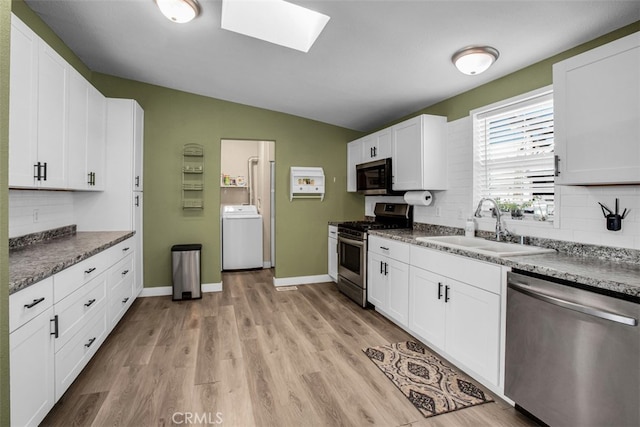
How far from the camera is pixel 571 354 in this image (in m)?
1.58

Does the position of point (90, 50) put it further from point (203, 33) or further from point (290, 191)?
point (290, 191)

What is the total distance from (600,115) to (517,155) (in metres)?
0.96

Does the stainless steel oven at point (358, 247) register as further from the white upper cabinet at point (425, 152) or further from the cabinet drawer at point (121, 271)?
the cabinet drawer at point (121, 271)

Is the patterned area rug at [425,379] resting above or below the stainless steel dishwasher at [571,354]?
below

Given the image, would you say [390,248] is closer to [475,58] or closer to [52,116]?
[475,58]

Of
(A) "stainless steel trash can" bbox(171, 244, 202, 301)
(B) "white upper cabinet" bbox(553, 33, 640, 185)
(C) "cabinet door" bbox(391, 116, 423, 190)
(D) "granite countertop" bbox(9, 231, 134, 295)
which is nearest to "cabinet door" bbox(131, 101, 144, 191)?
(D) "granite countertop" bbox(9, 231, 134, 295)

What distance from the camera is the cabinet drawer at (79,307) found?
1897mm

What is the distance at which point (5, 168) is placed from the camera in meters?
0.92

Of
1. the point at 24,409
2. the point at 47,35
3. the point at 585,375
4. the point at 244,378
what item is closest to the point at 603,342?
the point at 585,375

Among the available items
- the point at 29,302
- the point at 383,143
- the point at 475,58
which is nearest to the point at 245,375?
the point at 29,302

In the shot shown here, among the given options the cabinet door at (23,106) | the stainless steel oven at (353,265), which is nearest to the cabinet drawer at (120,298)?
the cabinet door at (23,106)

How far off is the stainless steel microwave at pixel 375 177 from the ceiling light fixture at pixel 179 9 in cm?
241

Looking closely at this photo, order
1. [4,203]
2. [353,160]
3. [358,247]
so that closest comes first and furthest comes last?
1. [4,203]
2. [358,247]
3. [353,160]

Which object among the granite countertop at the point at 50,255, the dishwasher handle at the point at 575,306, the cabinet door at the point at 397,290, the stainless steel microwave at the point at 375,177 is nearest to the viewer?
the dishwasher handle at the point at 575,306
